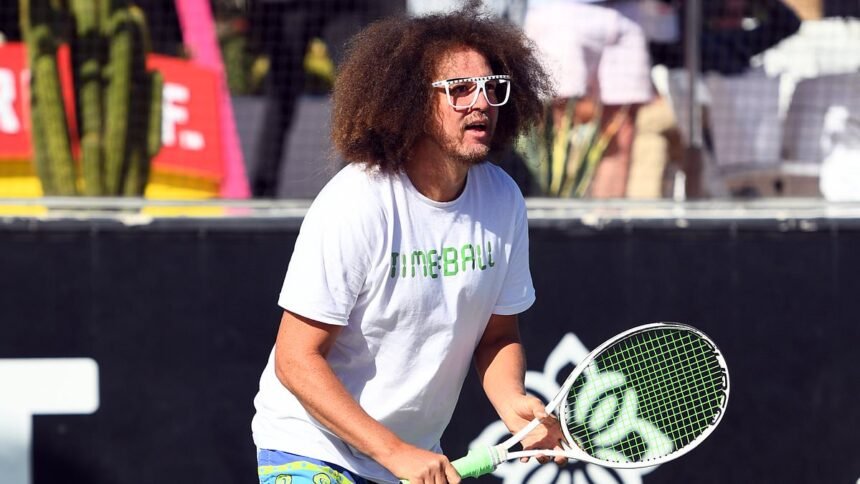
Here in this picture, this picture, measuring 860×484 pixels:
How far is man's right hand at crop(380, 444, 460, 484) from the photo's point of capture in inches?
109

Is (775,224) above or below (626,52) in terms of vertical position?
below

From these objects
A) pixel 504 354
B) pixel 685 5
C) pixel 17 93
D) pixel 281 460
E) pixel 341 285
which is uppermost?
pixel 685 5

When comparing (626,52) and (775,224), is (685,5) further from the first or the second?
(775,224)

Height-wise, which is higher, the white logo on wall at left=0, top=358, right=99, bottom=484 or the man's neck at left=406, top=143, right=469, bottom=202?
the man's neck at left=406, top=143, right=469, bottom=202

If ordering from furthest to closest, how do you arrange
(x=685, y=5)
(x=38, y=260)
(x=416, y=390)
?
(x=685, y=5)
(x=38, y=260)
(x=416, y=390)

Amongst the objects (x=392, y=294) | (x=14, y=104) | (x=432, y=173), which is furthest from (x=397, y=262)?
(x=14, y=104)

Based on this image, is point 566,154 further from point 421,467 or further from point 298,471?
point 421,467

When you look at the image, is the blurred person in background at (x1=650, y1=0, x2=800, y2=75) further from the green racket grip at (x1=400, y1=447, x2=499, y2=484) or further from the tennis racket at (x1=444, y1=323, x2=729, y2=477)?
the green racket grip at (x1=400, y1=447, x2=499, y2=484)

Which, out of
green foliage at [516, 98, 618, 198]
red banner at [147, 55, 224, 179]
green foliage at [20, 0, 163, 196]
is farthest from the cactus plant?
green foliage at [516, 98, 618, 198]

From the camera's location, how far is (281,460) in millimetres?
3115

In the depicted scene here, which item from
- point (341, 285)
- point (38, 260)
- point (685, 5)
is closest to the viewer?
point (341, 285)

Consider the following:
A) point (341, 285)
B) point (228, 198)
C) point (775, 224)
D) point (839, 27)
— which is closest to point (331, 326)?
point (341, 285)

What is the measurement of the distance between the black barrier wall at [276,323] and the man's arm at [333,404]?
186cm

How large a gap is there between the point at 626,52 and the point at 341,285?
2704 mm
